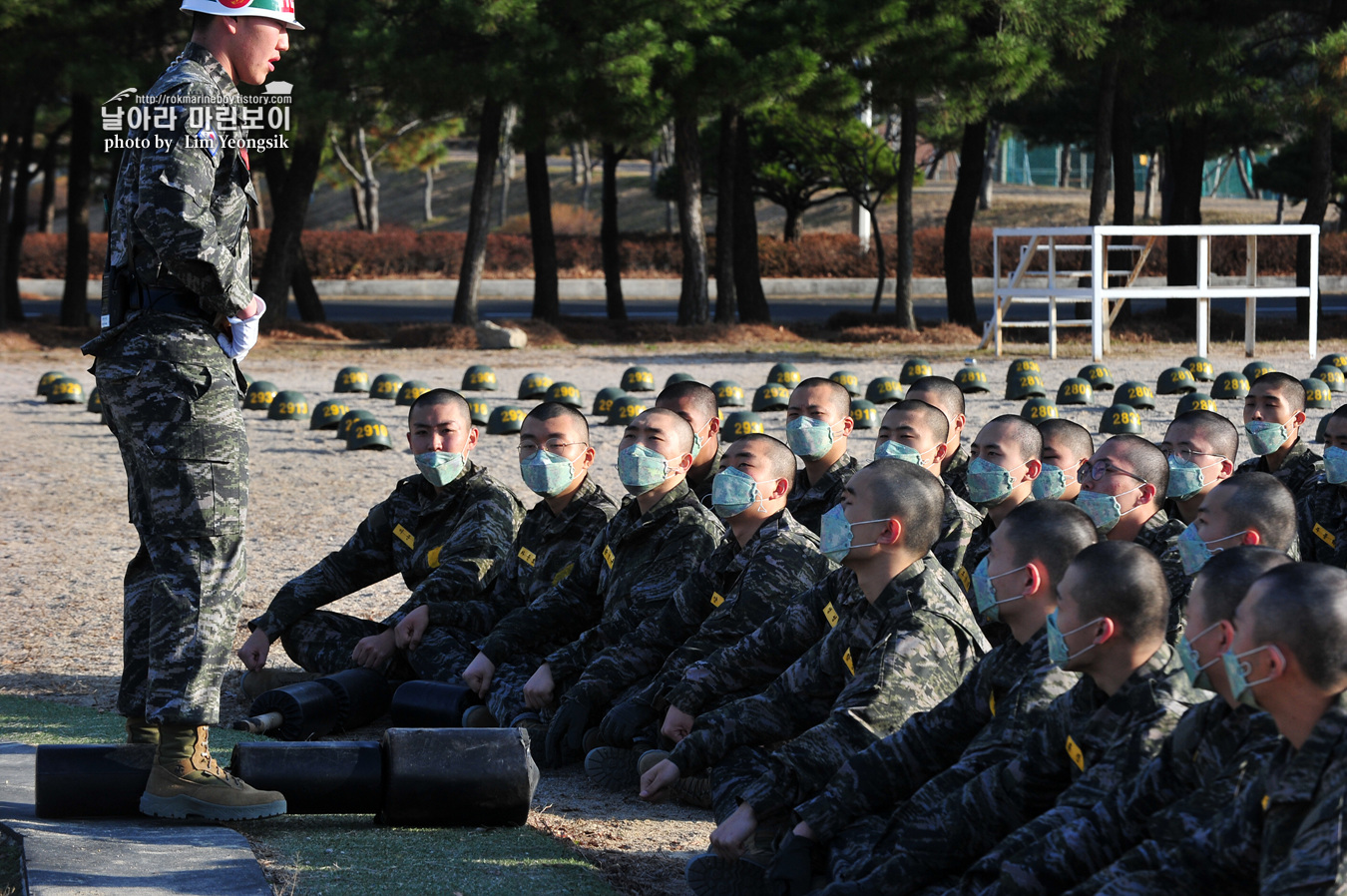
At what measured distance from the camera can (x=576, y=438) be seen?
6.08m

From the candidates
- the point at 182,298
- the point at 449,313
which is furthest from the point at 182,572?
the point at 449,313

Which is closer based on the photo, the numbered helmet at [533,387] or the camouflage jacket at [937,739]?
the camouflage jacket at [937,739]

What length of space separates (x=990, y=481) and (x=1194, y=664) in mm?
2691

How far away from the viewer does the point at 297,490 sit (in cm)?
1088

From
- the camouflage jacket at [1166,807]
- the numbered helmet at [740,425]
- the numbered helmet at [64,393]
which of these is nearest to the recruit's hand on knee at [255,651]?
the camouflage jacket at [1166,807]

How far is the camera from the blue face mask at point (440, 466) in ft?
20.6

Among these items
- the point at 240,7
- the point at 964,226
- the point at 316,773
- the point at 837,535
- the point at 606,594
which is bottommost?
the point at 316,773

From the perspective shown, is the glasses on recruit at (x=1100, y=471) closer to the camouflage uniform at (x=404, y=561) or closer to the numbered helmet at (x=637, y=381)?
the camouflage uniform at (x=404, y=561)

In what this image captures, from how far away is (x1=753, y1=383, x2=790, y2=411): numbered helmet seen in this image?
47.9 ft

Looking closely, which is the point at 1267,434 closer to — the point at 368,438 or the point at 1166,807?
the point at 1166,807

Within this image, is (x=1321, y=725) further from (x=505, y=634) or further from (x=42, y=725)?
(x=42, y=725)

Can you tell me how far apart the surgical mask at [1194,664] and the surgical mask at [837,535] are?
115cm

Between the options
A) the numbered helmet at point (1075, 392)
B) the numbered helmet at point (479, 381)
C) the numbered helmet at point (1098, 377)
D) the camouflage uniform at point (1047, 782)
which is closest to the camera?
the camouflage uniform at point (1047, 782)

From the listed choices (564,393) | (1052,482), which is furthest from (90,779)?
(564,393)
